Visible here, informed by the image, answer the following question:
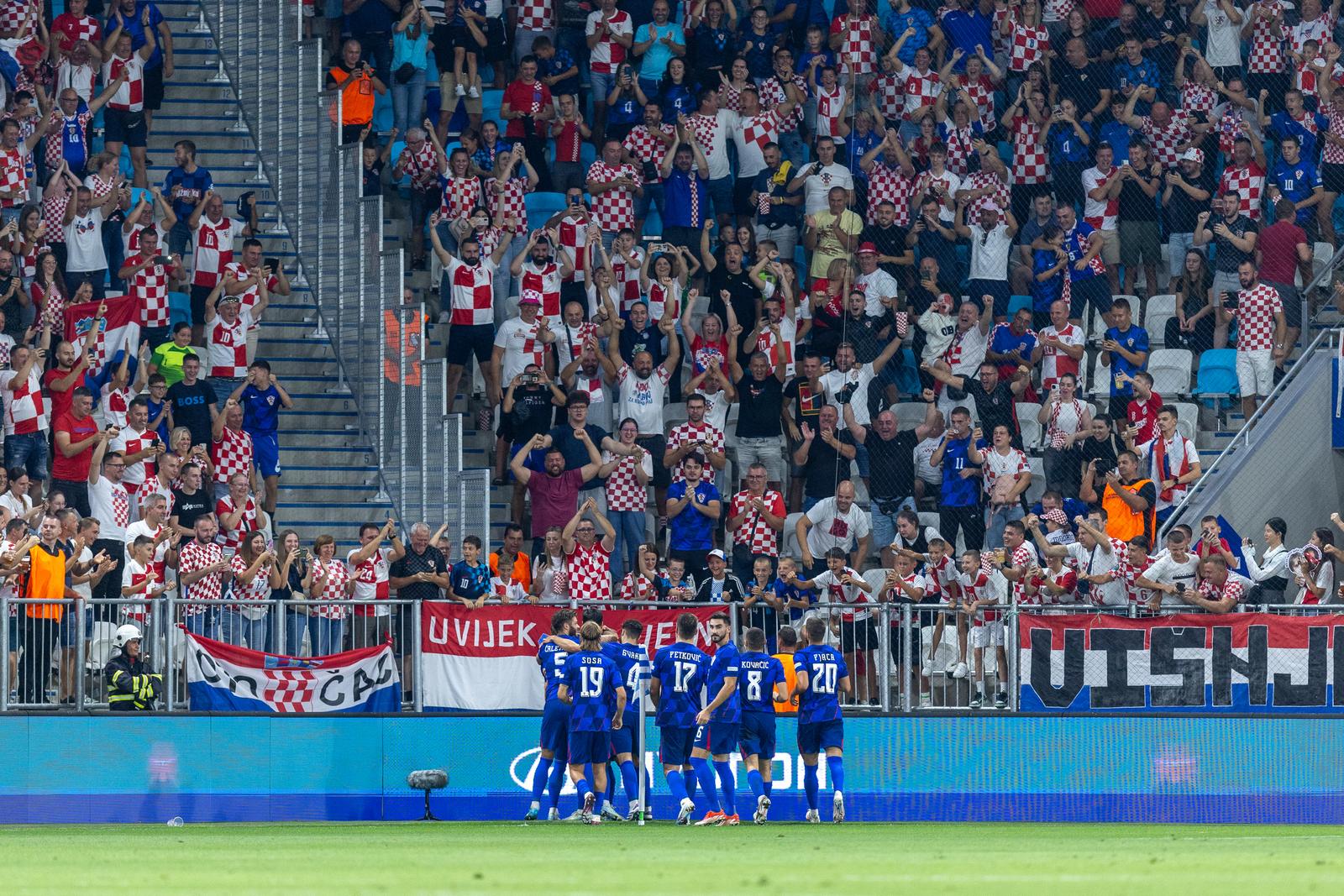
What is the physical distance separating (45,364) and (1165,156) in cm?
1243

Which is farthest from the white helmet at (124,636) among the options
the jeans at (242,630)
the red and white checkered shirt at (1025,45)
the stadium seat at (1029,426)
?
the red and white checkered shirt at (1025,45)

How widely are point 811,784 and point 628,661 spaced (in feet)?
6.28

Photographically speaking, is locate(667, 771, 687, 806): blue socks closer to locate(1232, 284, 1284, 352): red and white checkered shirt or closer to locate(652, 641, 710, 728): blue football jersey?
locate(652, 641, 710, 728): blue football jersey

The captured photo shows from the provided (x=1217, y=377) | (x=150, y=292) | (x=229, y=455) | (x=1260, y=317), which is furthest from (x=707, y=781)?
(x=1260, y=317)

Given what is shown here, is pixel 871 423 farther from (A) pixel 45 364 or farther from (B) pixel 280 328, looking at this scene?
(A) pixel 45 364

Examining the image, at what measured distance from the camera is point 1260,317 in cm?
2431

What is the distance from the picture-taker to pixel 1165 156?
1019 inches

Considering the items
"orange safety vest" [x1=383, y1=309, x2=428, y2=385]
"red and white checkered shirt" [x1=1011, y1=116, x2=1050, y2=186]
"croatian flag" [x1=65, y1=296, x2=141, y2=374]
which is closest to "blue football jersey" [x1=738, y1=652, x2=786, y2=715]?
"orange safety vest" [x1=383, y1=309, x2=428, y2=385]

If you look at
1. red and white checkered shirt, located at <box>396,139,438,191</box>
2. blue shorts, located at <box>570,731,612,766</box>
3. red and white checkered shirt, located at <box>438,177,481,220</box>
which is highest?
red and white checkered shirt, located at <box>396,139,438,191</box>

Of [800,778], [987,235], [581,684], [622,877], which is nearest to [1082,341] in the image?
[987,235]

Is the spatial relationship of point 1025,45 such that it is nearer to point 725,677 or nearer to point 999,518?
point 999,518

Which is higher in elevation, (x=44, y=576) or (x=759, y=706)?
(x=44, y=576)

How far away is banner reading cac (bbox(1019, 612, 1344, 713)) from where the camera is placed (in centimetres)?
2011

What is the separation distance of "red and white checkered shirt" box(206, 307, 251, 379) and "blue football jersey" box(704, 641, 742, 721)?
6.86 metres
